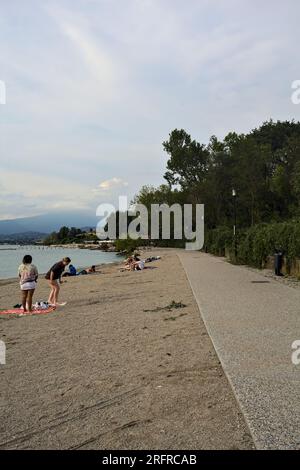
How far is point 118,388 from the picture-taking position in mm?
5242

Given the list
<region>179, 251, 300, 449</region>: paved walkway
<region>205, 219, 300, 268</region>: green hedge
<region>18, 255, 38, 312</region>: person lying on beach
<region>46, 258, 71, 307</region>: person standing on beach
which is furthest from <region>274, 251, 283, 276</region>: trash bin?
<region>18, 255, 38, 312</region>: person lying on beach

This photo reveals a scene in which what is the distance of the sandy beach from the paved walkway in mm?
168

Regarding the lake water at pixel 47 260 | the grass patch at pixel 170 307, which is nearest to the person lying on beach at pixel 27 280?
the grass patch at pixel 170 307

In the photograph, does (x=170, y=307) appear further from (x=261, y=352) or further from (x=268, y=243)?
(x=268, y=243)

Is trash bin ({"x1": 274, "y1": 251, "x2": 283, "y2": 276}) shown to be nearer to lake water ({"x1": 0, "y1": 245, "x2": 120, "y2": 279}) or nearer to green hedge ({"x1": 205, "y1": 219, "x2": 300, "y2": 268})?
green hedge ({"x1": 205, "y1": 219, "x2": 300, "y2": 268})

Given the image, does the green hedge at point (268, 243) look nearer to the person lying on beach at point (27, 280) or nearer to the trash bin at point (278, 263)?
the trash bin at point (278, 263)

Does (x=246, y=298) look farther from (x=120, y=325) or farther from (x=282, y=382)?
(x=282, y=382)

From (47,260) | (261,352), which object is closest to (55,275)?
(261,352)

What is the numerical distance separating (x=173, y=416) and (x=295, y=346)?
2.90 metres

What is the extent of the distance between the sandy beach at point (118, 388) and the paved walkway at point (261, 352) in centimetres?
17

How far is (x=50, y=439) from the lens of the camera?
3973mm

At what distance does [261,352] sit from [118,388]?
7.10 feet
